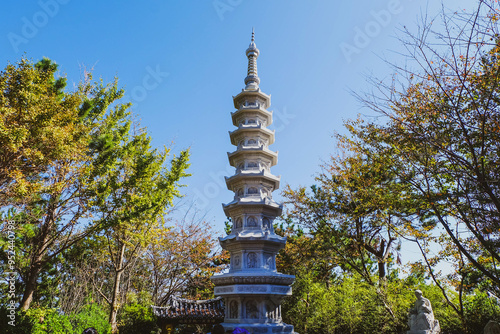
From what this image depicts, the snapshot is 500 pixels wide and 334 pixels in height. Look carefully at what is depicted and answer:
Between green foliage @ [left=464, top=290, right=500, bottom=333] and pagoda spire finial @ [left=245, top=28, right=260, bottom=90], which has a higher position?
pagoda spire finial @ [left=245, top=28, right=260, bottom=90]

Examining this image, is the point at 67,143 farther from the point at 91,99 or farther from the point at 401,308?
the point at 401,308

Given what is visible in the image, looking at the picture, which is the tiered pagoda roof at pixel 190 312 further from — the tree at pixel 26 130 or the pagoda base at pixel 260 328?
the tree at pixel 26 130

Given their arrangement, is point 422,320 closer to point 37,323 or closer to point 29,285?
point 37,323

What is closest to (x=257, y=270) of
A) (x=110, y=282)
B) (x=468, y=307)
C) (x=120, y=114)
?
(x=120, y=114)

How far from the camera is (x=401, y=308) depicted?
40.5ft

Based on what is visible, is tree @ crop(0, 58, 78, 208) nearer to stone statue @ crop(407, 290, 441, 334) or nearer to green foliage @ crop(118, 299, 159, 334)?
green foliage @ crop(118, 299, 159, 334)

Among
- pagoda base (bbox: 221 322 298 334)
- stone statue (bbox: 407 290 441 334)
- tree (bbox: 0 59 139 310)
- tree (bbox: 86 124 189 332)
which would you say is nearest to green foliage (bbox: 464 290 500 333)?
stone statue (bbox: 407 290 441 334)

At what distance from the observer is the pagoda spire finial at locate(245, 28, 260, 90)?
51.2 ft

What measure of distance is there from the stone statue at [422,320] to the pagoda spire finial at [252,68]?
11.4 m

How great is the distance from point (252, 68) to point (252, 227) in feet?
28.0

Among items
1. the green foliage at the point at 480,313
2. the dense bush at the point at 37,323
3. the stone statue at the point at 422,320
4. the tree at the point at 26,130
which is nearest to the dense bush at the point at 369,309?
the green foliage at the point at 480,313

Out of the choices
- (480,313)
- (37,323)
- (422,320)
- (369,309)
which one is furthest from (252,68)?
(480,313)

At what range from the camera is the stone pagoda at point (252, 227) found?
415 inches

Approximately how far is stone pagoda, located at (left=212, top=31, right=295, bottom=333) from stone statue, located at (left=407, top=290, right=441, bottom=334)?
4.04 meters
